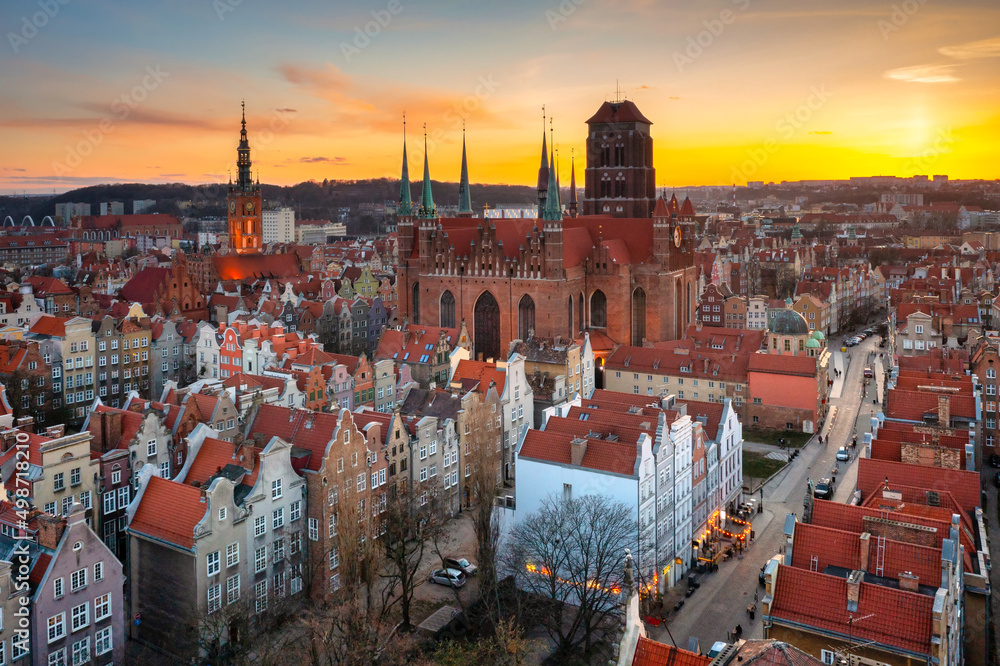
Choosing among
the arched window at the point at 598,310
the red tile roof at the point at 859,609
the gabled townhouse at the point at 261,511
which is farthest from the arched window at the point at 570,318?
the red tile roof at the point at 859,609

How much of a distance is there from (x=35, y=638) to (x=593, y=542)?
22243 millimetres

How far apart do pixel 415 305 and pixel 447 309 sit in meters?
3.78

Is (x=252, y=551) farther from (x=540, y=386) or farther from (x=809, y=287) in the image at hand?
(x=809, y=287)

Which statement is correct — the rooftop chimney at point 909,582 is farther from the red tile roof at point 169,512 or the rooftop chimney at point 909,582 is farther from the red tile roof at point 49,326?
the red tile roof at point 49,326

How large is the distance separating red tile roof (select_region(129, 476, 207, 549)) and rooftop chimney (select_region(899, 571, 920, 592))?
26.2 metres

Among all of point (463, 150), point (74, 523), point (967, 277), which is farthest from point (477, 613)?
point (967, 277)

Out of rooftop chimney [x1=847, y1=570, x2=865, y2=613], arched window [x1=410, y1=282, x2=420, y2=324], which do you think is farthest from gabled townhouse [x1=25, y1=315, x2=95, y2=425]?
rooftop chimney [x1=847, y1=570, x2=865, y2=613]

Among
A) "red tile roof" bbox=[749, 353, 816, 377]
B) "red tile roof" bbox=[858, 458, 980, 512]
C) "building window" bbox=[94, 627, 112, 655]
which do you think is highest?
"red tile roof" bbox=[749, 353, 816, 377]

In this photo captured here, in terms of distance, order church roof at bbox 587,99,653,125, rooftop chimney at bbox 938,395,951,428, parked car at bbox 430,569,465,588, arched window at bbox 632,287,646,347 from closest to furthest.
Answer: parked car at bbox 430,569,465,588, rooftop chimney at bbox 938,395,951,428, arched window at bbox 632,287,646,347, church roof at bbox 587,99,653,125

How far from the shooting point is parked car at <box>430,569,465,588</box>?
132 feet

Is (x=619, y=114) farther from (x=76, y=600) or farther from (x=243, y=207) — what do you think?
(x=76, y=600)

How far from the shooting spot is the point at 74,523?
1144 inches

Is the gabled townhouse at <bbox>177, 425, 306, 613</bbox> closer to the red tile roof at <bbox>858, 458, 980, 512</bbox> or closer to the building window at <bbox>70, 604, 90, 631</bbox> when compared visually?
the building window at <bbox>70, 604, 90, 631</bbox>

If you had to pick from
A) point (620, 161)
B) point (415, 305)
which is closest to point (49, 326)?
point (415, 305)
